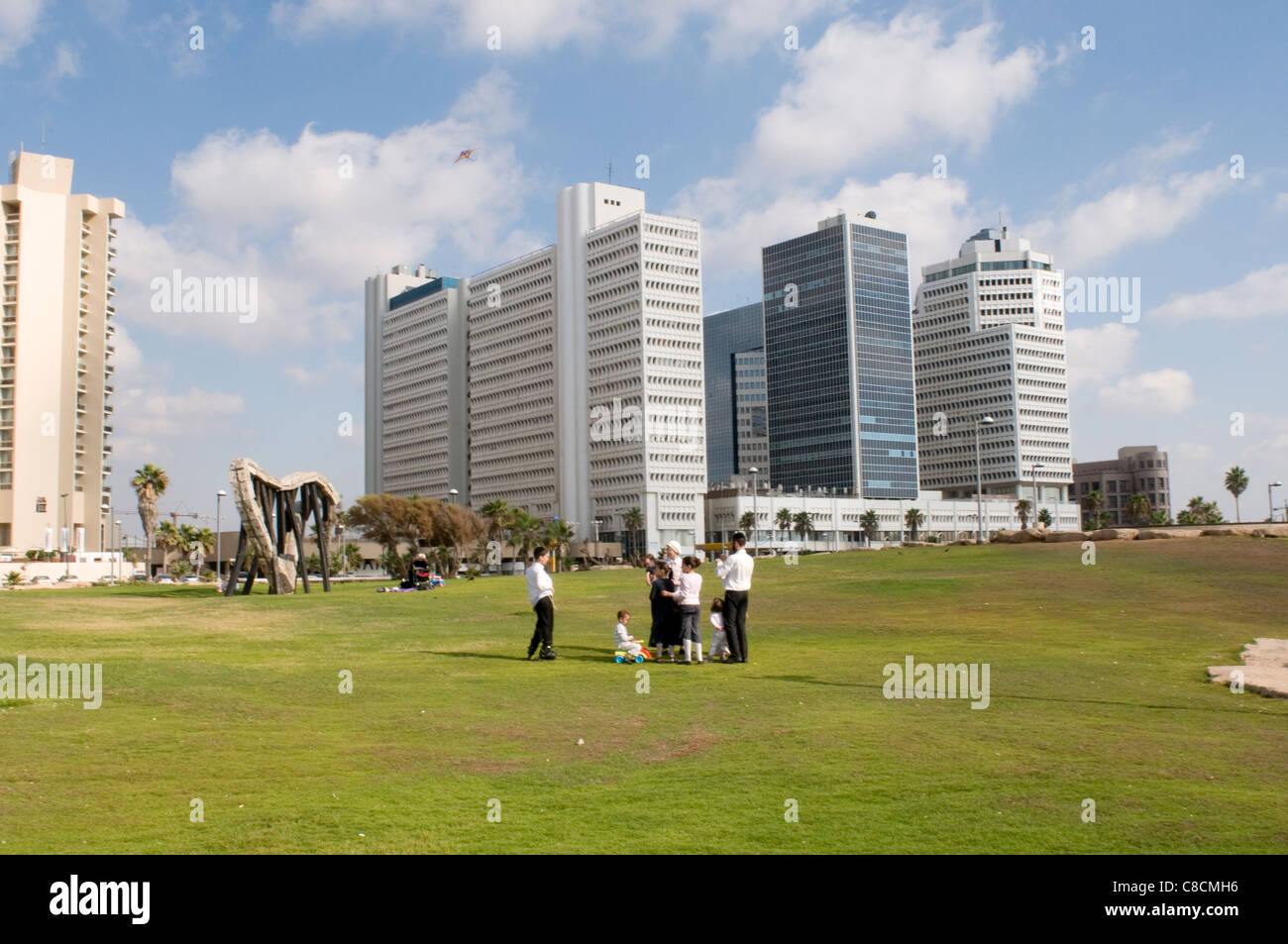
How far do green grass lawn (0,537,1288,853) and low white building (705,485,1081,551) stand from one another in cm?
13653

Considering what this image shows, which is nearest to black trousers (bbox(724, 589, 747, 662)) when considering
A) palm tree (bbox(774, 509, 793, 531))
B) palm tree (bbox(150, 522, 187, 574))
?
palm tree (bbox(150, 522, 187, 574))

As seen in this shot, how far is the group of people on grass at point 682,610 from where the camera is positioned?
17703mm

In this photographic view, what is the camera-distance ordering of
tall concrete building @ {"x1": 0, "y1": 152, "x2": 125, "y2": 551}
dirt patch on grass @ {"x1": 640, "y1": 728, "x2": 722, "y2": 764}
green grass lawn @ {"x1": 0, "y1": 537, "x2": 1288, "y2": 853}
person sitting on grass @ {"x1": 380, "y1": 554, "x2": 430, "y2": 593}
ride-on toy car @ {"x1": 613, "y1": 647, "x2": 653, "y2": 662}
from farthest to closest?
1. tall concrete building @ {"x1": 0, "y1": 152, "x2": 125, "y2": 551}
2. person sitting on grass @ {"x1": 380, "y1": 554, "x2": 430, "y2": 593}
3. ride-on toy car @ {"x1": 613, "y1": 647, "x2": 653, "y2": 662}
4. dirt patch on grass @ {"x1": 640, "y1": 728, "x2": 722, "y2": 764}
5. green grass lawn @ {"x1": 0, "y1": 537, "x2": 1288, "y2": 853}

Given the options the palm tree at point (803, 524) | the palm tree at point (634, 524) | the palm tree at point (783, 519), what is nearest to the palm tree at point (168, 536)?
the palm tree at point (634, 524)

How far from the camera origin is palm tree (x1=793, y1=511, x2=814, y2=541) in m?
171

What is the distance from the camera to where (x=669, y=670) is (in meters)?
17.0

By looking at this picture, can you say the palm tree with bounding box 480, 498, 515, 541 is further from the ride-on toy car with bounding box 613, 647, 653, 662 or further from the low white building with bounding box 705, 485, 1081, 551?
the ride-on toy car with bounding box 613, 647, 653, 662

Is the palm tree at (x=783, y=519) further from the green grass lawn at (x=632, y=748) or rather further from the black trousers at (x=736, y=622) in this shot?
the black trousers at (x=736, y=622)

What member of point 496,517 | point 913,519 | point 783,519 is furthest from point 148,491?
point 913,519

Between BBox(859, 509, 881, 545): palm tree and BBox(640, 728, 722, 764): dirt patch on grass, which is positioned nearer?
BBox(640, 728, 722, 764): dirt patch on grass

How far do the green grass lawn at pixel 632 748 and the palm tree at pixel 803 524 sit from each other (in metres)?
148
